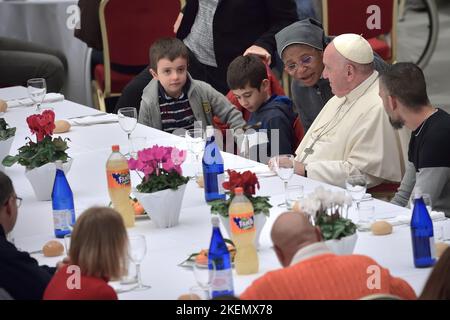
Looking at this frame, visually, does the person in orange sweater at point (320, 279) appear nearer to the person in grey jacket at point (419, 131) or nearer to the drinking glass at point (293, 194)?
the drinking glass at point (293, 194)

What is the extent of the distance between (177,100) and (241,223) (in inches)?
99.2

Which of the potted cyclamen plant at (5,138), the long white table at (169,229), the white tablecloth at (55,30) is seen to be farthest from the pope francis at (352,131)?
the white tablecloth at (55,30)

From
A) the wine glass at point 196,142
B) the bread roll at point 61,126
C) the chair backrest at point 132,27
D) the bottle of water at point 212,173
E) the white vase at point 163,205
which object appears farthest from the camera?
the chair backrest at point 132,27

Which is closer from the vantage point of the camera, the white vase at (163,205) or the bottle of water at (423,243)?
the bottle of water at (423,243)

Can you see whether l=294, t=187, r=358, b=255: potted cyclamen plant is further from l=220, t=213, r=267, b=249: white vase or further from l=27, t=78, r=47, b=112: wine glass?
l=27, t=78, r=47, b=112: wine glass

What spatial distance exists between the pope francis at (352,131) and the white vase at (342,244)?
1.44 m

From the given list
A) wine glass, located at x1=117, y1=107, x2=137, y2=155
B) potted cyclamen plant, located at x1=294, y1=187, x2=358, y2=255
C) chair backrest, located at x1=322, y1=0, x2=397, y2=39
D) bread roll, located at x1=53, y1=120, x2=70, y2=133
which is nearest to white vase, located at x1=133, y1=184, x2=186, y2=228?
potted cyclamen plant, located at x1=294, y1=187, x2=358, y2=255

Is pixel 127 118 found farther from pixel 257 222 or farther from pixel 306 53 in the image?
pixel 257 222

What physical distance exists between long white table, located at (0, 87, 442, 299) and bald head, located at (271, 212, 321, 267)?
1.05 feet

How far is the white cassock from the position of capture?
4945 millimetres

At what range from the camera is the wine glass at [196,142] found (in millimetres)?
4930

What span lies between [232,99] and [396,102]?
1750 millimetres
